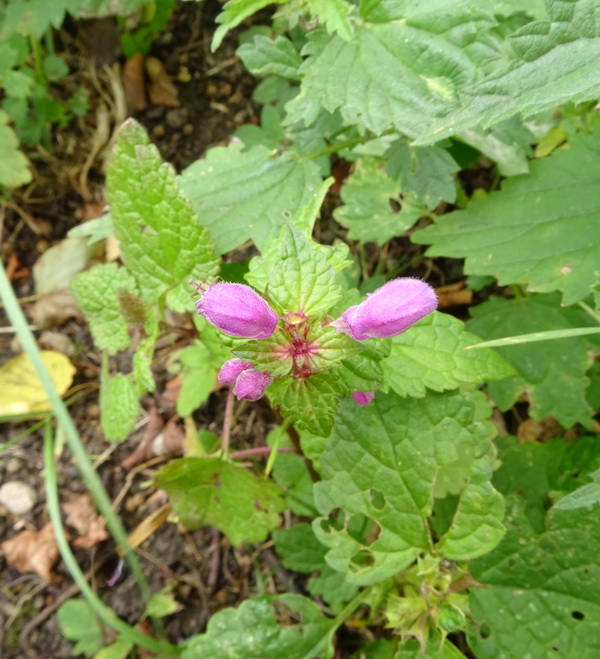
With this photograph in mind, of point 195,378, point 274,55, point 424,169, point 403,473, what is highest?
point 274,55

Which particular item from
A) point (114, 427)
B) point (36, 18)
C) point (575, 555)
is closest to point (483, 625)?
point (575, 555)

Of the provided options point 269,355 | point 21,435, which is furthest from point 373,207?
point 21,435

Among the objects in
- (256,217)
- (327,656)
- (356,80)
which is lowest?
(327,656)

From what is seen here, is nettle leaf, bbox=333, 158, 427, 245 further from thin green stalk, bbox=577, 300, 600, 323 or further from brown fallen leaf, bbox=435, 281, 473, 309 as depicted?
thin green stalk, bbox=577, 300, 600, 323

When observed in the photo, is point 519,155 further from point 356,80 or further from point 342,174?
point 342,174

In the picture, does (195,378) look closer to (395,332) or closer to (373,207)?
(373,207)

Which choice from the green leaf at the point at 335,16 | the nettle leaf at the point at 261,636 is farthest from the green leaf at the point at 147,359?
the green leaf at the point at 335,16
